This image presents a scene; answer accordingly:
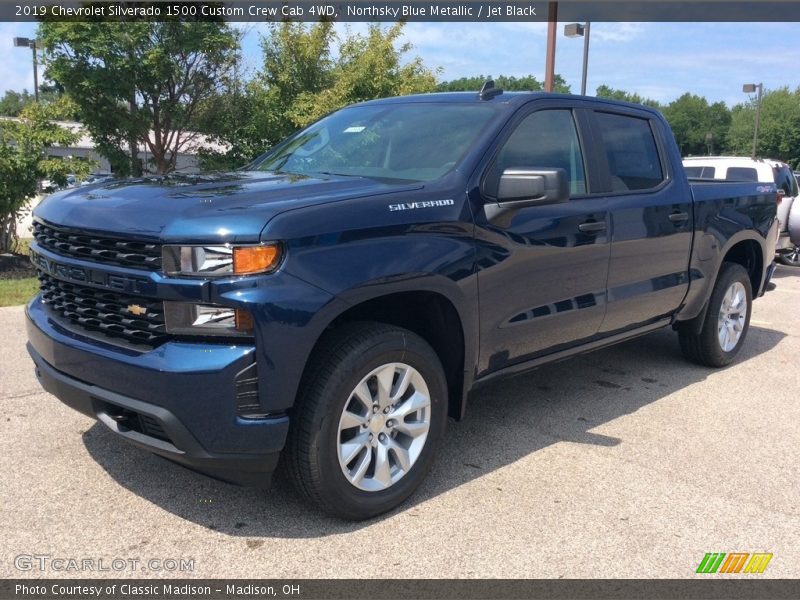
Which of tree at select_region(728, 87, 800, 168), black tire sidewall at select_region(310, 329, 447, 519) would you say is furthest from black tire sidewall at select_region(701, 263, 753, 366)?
tree at select_region(728, 87, 800, 168)

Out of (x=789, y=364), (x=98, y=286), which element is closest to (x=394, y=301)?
(x=98, y=286)

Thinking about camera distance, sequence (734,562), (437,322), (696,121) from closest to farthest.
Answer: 1. (734,562)
2. (437,322)
3. (696,121)

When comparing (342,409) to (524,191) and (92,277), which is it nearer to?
(92,277)

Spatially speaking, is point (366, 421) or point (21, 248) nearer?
point (366, 421)

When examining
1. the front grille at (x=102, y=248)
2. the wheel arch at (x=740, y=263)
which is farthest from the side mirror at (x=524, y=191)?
the wheel arch at (x=740, y=263)

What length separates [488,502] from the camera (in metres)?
3.48

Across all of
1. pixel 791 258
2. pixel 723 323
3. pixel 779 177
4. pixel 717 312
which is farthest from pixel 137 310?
pixel 791 258

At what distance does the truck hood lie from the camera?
278cm

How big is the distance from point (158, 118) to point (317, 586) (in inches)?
457

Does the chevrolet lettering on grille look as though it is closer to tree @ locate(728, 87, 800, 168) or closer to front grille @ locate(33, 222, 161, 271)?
front grille @ locate(33, 222, 161, 271)

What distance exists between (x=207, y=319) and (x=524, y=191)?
5.14 ft

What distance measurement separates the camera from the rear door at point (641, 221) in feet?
14.7

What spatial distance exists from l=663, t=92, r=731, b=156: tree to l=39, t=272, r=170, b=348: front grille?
94.5 m

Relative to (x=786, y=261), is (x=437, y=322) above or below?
above
